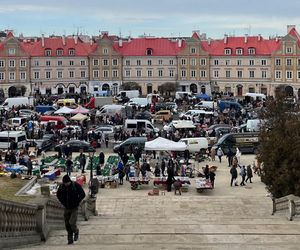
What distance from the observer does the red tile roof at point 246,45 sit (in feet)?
315

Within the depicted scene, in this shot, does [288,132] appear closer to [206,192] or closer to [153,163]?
[206,192]

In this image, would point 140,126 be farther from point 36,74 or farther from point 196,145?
point 36,74

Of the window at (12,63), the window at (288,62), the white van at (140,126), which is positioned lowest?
the white van at (140,126)

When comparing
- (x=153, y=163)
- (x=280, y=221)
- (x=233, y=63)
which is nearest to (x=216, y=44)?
(x=233, y=63)

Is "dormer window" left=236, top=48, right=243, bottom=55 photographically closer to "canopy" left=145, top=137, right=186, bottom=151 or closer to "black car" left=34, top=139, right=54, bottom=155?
"black car" left=34, top=139, right=54, bottom=155

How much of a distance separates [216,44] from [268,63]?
27.5ft

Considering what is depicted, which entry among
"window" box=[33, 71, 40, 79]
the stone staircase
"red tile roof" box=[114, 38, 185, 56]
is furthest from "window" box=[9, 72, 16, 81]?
the stone staircase

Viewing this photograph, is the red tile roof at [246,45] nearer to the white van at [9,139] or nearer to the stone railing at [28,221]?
the white van at [9,139]

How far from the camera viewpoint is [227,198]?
91.9 ft

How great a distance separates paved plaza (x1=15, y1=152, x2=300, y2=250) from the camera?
45.4ft

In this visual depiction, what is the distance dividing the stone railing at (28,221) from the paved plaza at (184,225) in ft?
0.94

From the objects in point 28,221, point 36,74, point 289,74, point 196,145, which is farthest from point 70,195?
point 36,74

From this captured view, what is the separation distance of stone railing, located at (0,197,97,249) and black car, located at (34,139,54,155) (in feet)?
94.9

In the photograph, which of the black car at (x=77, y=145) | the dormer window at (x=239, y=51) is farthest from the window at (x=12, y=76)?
the black car at (x=77, y=145)
